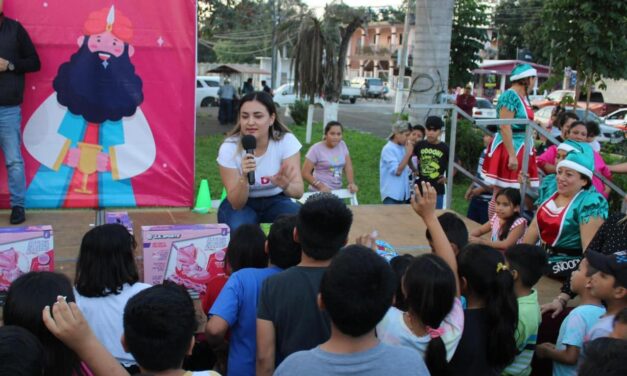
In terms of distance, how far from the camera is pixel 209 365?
10.9 ft

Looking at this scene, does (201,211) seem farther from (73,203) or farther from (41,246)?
(41,246)

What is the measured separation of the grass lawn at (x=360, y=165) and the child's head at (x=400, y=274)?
6.44 meters

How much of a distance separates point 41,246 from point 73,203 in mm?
1638

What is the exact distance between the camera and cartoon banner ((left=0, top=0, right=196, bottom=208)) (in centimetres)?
514

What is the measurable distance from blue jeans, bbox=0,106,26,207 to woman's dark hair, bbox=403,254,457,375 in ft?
12.2

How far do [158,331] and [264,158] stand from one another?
97.9 inches

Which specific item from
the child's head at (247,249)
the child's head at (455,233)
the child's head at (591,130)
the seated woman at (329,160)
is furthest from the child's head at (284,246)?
the child's head at (591,130)

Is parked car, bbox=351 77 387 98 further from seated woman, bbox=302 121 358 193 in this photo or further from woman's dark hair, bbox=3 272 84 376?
woman's dark hair, bbox=3 272 84 376

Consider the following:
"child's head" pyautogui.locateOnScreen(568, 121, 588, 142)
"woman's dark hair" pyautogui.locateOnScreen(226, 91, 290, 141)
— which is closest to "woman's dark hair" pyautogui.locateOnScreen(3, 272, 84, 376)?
"woman's dark hair" pyautogui.locateOnScreen(226, 91, 290, 141)

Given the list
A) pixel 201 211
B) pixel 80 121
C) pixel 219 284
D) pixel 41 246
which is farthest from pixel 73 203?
pixel 219 284

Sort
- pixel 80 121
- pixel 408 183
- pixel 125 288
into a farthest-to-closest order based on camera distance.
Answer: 1. pixel 408 183
2. pixel 80 121
3. pixel 125 288

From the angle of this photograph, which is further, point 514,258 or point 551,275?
point 551,275

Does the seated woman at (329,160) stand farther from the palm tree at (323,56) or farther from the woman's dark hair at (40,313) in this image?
the palm tree at (323,56)

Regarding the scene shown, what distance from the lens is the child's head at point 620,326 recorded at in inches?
100
